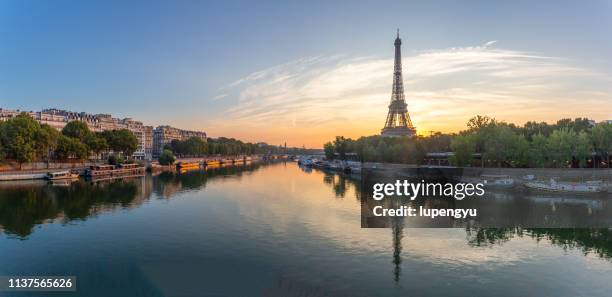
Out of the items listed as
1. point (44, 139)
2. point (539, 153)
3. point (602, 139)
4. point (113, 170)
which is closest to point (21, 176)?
point (44, 139)

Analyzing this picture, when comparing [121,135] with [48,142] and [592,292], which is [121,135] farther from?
[592,292]

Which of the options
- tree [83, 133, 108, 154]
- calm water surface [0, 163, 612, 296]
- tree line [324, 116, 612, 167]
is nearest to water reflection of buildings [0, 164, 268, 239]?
calm water surface [0, 163, 612, 296]

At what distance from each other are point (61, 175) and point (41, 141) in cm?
759

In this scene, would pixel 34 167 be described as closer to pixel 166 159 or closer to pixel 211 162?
pixel 166 159

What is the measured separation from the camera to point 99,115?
501ft

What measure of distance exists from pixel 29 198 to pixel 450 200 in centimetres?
4933

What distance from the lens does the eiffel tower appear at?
405ft

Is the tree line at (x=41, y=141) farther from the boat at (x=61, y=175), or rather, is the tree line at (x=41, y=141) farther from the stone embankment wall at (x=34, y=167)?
the boat at (x=61, y=175)

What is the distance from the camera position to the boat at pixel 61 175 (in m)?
66.3

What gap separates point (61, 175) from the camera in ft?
224

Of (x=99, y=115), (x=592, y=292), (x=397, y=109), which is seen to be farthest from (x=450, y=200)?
(x=99, y=115)

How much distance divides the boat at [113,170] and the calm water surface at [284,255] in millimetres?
38307

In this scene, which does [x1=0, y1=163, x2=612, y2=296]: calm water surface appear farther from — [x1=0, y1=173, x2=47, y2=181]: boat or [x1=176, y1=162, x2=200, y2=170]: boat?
[x1=176, y1=162, x2=200, y2=170]: boat

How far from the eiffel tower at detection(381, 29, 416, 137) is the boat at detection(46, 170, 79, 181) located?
9022 cm
